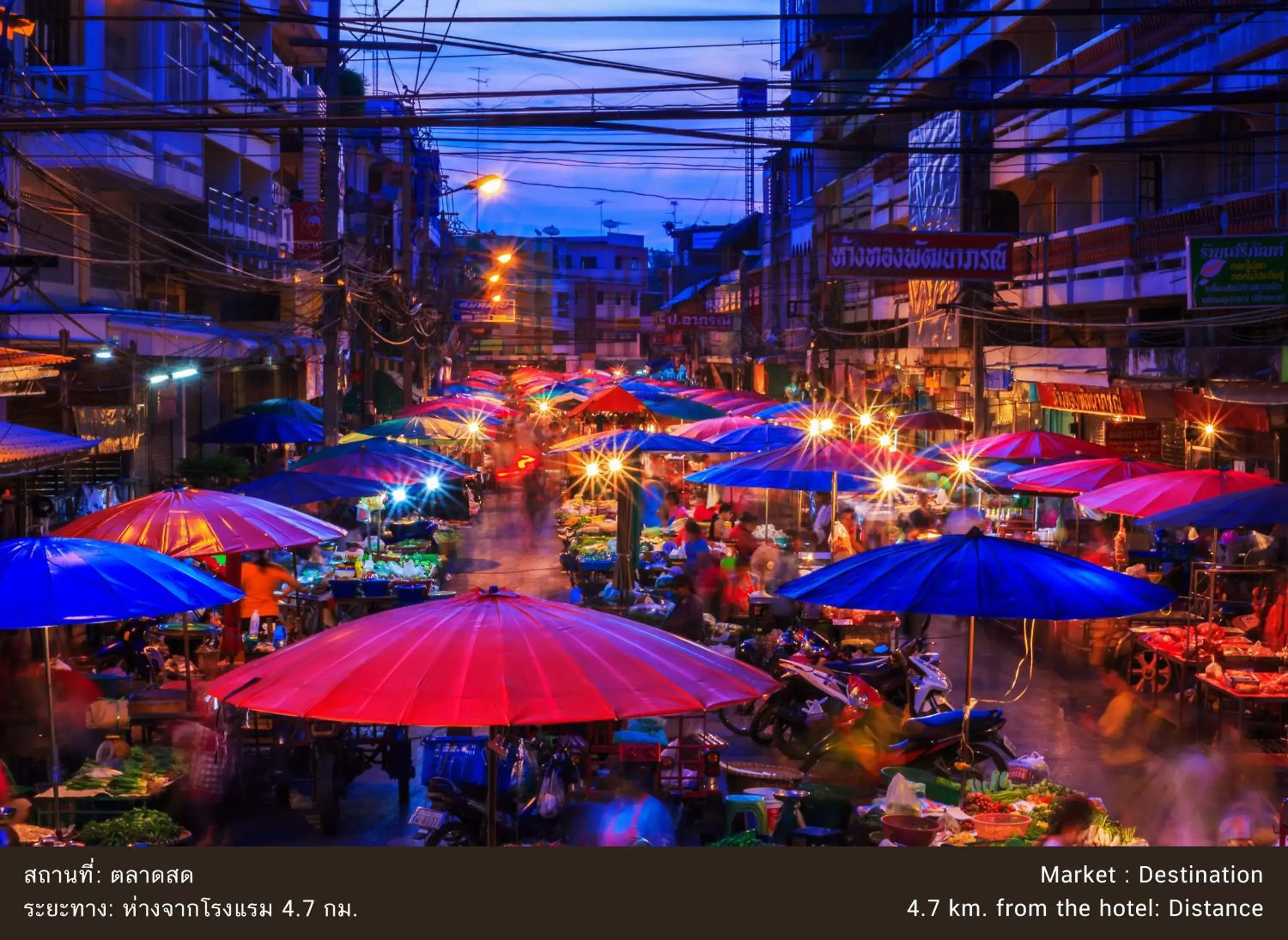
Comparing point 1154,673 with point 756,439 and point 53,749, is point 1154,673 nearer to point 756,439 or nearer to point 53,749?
point 756,439

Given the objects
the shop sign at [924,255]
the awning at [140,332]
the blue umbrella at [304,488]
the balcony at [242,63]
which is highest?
the balcony at [242,63]

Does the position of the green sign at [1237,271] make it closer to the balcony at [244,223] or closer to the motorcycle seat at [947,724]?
the motorcycle seat at [947,724]

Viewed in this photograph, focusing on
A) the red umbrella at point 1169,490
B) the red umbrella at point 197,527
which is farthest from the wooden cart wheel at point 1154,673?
the red umbrella at point 197,527

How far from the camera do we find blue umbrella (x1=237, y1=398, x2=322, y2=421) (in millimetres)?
30422

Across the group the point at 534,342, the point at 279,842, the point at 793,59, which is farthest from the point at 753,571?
the point at 534,342

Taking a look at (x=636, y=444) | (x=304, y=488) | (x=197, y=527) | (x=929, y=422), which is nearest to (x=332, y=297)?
(x=636, y=444)

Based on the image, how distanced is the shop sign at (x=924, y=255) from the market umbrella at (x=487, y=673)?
1859 cm

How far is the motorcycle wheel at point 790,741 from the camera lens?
1351 centimetres

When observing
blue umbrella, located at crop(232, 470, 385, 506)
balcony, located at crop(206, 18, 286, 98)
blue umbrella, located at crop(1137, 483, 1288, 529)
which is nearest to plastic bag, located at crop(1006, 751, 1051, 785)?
blue umbrella, located at crop(1137, 483, 1288, 529)

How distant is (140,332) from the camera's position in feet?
68.4

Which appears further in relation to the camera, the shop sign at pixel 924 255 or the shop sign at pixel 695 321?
the shop sign at pixel 695 321

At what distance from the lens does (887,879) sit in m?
5.53

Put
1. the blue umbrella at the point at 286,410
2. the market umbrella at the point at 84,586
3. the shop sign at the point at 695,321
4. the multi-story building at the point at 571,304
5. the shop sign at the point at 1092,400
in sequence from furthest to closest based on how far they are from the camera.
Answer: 1. the multi-story building at the point at 571,304
2. the shop sign at the point at 695,321
3. the blue umbrella at the point at 286,410
4. the shop sign at the point at 1092,400
5. the market umbrella at the point at 84,586

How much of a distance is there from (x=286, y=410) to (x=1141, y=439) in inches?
694
